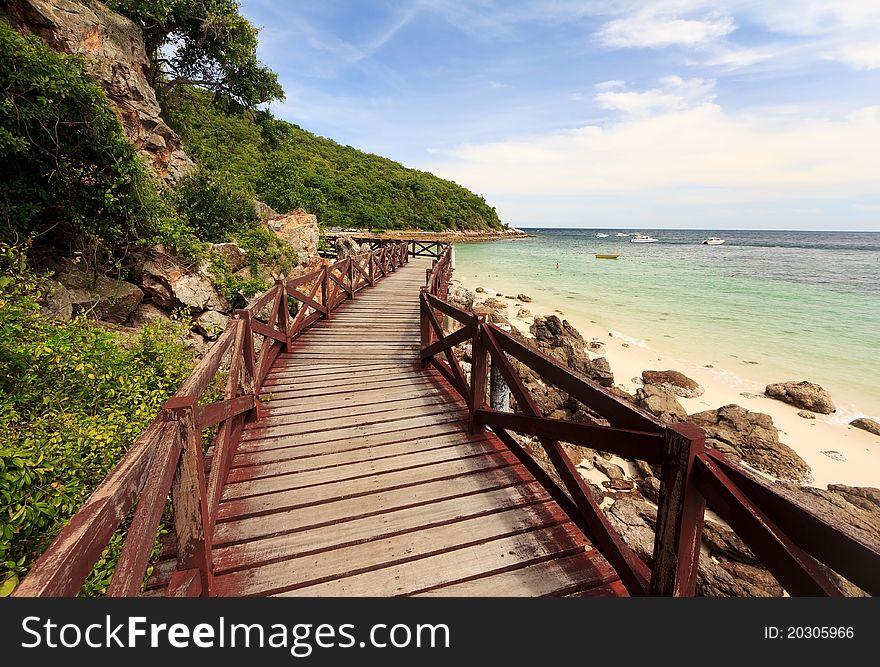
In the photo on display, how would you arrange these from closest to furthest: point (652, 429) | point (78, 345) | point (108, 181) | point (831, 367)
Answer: point (652, 429), point (78, 345), point (108, 181), point (831, 367)

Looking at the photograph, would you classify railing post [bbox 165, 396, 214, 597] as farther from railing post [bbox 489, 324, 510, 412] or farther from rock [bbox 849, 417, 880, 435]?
rock [bbox 849, 417, 880, 435]

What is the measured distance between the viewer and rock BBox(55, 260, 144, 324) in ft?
23.5

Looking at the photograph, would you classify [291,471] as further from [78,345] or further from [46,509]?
[78,345]

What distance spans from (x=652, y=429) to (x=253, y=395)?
4.04 meters

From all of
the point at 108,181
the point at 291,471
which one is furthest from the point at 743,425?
the point at 108,181

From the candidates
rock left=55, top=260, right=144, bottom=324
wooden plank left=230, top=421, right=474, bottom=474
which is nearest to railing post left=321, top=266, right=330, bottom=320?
rock left=55, top=260, right=144, bottom=324

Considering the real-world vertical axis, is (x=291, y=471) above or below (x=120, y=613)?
below

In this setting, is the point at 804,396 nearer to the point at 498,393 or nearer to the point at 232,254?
the point at 498,393

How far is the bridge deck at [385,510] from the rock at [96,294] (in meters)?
5.36

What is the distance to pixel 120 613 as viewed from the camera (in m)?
1.58

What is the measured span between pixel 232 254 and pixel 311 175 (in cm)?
3891

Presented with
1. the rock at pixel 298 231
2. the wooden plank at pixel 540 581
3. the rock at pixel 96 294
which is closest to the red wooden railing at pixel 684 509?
the wooden plank at pixel 540 581

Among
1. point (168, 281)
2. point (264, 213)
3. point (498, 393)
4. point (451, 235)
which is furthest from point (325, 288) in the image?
point (451, 235)

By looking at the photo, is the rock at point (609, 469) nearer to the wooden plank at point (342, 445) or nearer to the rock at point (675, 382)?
the wooden plank at point (342, 445)
